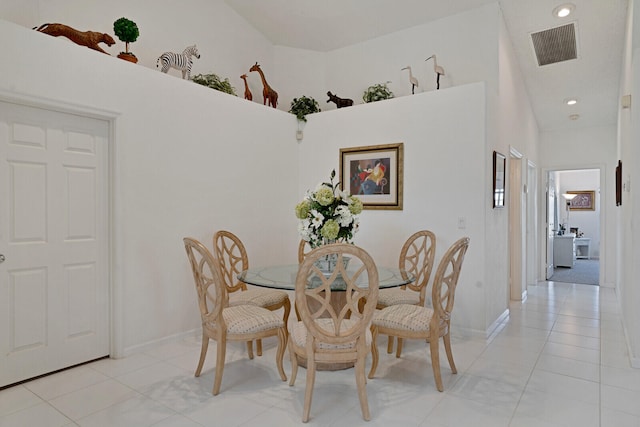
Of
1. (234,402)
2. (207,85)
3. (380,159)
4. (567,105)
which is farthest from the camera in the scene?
(567,105)

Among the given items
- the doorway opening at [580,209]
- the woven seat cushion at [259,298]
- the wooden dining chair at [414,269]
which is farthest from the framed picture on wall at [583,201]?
the woven seat cushion at [259,298]

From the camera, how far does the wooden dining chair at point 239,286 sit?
3201 mm

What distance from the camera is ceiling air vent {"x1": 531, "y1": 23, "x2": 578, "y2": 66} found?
13.7 ft

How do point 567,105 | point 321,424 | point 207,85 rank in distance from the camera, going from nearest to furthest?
point 321,424 < point 207,85 < point 567,105

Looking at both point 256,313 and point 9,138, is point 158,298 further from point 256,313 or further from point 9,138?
point 9,138

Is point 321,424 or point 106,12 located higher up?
point 106,12

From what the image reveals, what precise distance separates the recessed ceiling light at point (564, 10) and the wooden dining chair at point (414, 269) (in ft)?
8.51

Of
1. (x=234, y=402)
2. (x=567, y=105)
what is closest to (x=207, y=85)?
(x=234, y=402)

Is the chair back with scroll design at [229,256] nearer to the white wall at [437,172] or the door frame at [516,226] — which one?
the white wall at [437,172]

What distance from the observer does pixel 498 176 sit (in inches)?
157

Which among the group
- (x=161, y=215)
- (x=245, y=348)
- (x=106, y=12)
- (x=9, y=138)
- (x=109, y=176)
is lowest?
(x=245, y=348)

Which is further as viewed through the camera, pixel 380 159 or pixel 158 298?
pixel 380 159

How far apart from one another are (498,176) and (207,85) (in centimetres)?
319

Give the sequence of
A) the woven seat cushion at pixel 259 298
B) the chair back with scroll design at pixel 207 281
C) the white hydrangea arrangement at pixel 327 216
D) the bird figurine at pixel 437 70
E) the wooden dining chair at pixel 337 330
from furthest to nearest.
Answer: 1. the bird figurine at pixel 437 70
2. the woven seat cushion at pixel 259 298
3. the white hydrangea arrangement at pixel 327 216
4. the chair back with scroll design at pixel 207 281
5. the wooden dining chair at pixel 337 330
